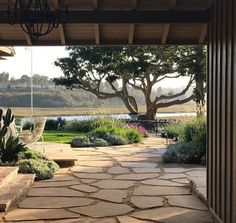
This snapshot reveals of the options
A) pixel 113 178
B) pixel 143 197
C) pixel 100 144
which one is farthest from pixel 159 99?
pixel 143 197

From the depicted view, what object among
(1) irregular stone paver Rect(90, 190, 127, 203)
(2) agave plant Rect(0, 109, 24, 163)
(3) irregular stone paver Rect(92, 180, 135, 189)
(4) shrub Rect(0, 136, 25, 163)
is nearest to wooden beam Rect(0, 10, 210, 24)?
(1) irregular stone paver Rect(90, 190, 127, 203)

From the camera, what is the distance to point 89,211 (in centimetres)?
577

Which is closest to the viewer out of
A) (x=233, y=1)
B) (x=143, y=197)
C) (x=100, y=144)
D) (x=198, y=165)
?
(x=233, y=1)

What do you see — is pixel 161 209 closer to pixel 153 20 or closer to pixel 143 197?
pixel 143 197

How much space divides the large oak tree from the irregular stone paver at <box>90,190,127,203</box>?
1279 cm

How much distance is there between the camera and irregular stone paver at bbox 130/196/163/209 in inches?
239

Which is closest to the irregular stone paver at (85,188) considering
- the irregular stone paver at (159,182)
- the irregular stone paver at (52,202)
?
the irregular stone paver at (52,202)

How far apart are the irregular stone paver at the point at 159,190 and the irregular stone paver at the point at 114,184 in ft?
0.96

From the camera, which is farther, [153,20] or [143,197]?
[143,197]

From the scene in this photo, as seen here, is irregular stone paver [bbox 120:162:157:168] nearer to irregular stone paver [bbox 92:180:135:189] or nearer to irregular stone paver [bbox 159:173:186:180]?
irregular stone paver [bbox 159:173:186:180]

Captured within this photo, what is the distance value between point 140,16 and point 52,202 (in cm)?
293

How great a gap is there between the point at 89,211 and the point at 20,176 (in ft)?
7.64

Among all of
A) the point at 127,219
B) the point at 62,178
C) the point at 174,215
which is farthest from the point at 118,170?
the point at 127,219

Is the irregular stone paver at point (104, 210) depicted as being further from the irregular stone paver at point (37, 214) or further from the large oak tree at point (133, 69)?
the large oak tree at point (133, 69)
